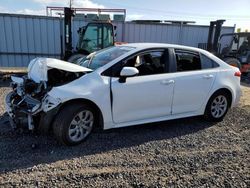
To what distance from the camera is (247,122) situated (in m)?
5.97

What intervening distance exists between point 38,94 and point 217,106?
144 inches

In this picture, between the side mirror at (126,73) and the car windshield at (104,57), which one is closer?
the side mirror at (126,73)

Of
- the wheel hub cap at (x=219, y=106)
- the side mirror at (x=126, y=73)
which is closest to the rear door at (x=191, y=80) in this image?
the wheel hub cap at (x=219, y=106)

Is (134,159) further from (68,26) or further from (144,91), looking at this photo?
(68,26)

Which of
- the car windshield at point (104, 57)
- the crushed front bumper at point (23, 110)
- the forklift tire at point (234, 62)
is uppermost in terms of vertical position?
the car windshield at point (104, 57)

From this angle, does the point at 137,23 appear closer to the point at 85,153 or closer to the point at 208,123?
the point at 208,123

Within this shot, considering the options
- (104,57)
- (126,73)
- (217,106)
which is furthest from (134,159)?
(217,106)

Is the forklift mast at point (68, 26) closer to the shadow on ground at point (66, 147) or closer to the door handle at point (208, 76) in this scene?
the shadow on ground at point (66, 147)

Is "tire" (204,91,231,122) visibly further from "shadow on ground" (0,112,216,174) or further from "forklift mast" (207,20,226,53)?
"forklift mast" (207,20,226,53)

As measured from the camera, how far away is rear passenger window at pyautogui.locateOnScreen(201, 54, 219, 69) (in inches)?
216

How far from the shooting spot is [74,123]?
4.26 meters

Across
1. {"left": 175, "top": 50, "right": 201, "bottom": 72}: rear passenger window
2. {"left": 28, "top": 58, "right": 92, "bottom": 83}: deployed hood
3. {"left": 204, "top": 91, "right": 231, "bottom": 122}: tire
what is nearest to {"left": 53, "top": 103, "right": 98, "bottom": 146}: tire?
{"left": 28, "top": 58, "right": 92, "bottom": 83}: deployed hood

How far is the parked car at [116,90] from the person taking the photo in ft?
13.6

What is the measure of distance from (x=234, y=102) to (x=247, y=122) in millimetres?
567
